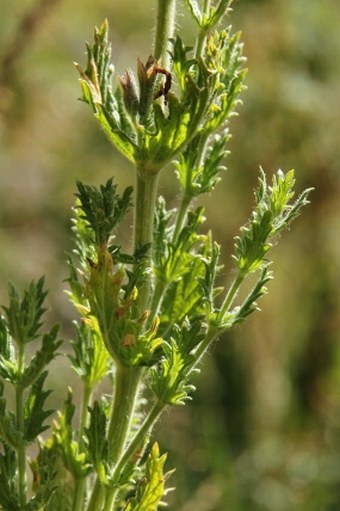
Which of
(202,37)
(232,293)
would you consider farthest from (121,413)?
(202,37)

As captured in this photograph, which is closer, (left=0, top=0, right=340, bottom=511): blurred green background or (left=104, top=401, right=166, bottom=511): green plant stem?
(left=104, top=401, right=166, bottom=511): green plant stem

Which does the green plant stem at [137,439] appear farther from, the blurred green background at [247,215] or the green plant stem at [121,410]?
the blurred green background at [247,215]

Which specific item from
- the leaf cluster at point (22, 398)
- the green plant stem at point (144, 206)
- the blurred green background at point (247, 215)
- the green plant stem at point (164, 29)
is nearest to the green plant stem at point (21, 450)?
the leaf cluster at point (22, 398)

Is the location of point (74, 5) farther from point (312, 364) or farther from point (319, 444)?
point (319, 444)

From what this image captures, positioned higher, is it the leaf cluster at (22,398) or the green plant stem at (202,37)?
the green plant stem at (202,37)

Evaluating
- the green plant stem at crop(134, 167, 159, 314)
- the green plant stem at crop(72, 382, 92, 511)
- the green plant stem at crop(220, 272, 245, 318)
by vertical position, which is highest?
the green plant stem at crop(134, 167, 159, 314)

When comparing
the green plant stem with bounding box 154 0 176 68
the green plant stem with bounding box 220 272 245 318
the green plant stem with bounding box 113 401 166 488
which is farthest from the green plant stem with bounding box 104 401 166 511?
the green plant stem with bounding box 154 0 176 68

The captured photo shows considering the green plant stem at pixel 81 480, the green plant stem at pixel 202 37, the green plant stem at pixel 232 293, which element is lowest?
the green plant stem at pixel 81 480

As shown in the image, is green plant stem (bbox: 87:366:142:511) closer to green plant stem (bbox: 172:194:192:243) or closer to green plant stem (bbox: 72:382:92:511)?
green plant stem (bbox: 72:382:92:511)
